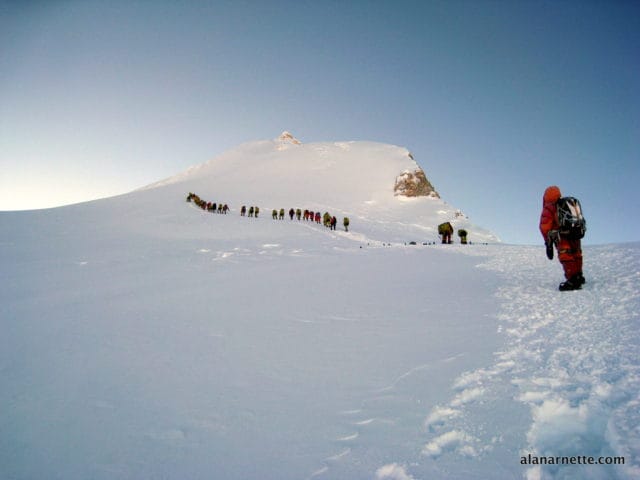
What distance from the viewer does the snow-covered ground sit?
2191mm

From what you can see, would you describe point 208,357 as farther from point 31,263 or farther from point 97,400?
point 31,263

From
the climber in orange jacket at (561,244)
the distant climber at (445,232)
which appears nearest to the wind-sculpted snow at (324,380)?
the climber in orange jacket at (561,244)

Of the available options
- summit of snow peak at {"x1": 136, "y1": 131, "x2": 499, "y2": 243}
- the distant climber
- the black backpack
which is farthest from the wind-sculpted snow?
summit of snow peak at {"x1": 136, "y1": 131, "x2": 499, "y2": 243}

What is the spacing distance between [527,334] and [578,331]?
18.5 inches

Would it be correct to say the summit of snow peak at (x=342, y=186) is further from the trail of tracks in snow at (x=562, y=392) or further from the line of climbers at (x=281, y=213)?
the trail of tracks in snow at (x=562, y=392)

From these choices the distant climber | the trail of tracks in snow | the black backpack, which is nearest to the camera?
the trail of tracks in snow

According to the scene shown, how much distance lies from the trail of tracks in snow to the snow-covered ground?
0.01m

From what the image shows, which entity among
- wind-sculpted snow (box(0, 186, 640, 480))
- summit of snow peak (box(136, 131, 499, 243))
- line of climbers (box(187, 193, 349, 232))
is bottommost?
wind-sculpted snow (box(0, 186, 640, 480))

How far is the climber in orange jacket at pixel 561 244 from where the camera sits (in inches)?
227

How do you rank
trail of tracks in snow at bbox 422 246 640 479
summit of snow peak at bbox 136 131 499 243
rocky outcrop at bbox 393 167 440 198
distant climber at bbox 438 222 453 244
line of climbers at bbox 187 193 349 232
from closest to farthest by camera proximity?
1. trail of tracks in snow at bbox 422 246 640 479
2. distant climber at bbox 438 222 453 244
3. line of climbers at bbox 187 193 349 232
4. summit of snow peak at bbox 136 131 499 243
5. rocky outcrop at bbox 393 167 440 198

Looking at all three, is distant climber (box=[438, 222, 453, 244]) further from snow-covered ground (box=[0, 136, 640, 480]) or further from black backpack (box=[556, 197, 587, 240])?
black backpack (box=[556, 197, 587, 240])

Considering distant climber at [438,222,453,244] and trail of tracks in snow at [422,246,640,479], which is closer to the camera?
trail of tracks in snow at [422,246,640,479]

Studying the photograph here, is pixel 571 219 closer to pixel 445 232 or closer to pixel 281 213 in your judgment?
pixel 445 232

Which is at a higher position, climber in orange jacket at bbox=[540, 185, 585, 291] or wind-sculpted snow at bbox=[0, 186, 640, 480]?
climber in orange jacket at bbox=[540, 185, 585, 291]
